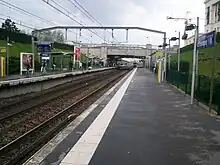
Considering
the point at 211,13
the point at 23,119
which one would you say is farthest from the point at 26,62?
the point at 211,13

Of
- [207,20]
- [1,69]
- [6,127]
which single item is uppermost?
[207,20]

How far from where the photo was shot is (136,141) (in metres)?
8.08

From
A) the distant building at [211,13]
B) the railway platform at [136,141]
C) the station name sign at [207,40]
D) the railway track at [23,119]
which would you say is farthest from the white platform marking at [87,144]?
the distant building at [211,13]

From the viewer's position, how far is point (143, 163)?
6332mm

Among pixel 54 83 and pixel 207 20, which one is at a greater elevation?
pixel 207 20

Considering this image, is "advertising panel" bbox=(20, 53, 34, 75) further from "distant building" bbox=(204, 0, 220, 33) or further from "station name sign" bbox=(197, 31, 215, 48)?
"distant building" bbox=(204, 0, 220, 33)

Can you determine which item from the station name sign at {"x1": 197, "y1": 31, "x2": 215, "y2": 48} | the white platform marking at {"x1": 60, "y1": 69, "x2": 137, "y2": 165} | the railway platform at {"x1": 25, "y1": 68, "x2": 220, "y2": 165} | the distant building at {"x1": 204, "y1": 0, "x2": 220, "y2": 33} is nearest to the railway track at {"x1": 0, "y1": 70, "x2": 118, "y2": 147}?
the railway platform at {"x1": 25, "y1": 68, "x2": 220, "y2": 165}

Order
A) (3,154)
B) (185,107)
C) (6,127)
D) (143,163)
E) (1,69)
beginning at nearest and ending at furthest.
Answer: (143,163), (3,154), (6,127), (185,107), (1,69)

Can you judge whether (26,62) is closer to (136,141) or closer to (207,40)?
(207,40)

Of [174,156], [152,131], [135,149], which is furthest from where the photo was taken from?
[152,131]

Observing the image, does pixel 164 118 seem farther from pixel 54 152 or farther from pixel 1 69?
pixel 1 69

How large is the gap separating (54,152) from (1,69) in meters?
17.9

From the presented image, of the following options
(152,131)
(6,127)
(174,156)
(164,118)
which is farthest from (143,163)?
(6,127)

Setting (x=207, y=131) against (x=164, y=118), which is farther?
(x=164, y=118)
